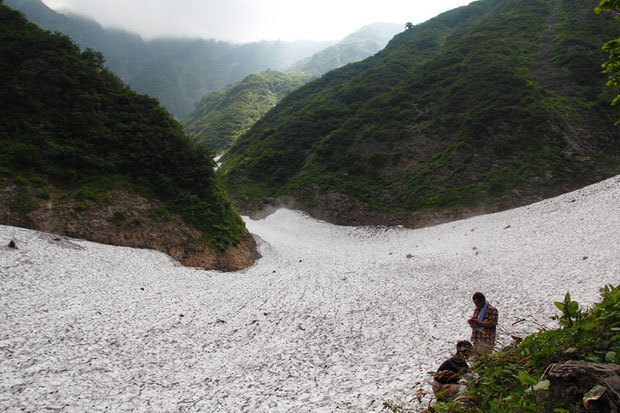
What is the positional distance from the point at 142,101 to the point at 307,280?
22.1m

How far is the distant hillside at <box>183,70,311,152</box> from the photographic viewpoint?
108 m

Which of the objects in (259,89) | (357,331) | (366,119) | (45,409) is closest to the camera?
(45,409)

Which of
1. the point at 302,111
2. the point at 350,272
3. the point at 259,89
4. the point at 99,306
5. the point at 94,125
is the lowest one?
the point at 350,272

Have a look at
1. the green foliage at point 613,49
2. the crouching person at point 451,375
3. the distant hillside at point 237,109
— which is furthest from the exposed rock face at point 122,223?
the distant hillside at point 237,109

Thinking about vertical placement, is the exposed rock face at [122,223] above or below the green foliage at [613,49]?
below

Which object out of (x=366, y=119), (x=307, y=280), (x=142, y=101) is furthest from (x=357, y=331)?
(x=366, y=119)

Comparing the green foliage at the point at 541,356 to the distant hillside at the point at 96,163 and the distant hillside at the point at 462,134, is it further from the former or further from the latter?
the distant hillside at the point at 462,134

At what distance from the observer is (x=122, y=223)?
60.6ft

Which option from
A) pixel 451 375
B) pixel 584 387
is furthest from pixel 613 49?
pixel 451 375

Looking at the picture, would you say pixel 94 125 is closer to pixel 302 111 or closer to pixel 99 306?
pixel 99 306

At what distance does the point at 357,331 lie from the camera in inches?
431

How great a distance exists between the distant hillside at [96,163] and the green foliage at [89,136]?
0.07 m

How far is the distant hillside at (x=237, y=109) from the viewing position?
108 metres

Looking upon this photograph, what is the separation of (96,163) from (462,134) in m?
41.5
